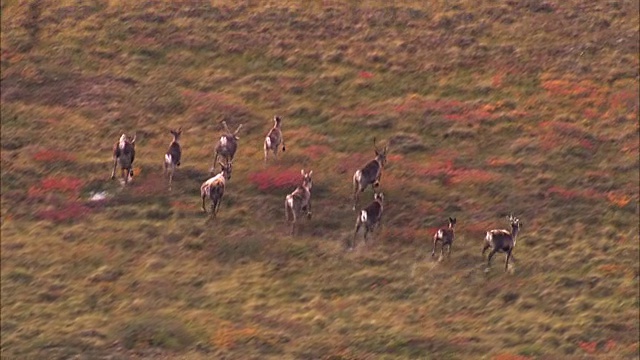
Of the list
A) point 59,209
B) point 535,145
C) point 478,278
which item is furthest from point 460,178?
point 59,209

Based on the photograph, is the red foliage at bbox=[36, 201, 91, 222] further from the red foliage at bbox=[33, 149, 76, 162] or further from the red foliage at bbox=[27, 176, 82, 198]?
the red foliage at bbox=[33, 149, 76, 162]

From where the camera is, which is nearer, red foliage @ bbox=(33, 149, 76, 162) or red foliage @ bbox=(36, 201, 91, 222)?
red foliage @ bbox=(36, 201, 91, 222)

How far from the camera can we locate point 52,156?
136 ft

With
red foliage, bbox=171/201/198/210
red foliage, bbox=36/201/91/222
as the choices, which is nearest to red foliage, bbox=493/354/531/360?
red foliage, bbox=171/201/198/210

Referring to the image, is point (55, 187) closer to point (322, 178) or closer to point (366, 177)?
point (322, 178)

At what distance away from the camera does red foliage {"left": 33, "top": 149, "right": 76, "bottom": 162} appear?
41.4 metres

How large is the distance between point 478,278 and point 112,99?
2214 cm

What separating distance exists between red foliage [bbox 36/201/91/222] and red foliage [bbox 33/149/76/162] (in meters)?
4.35

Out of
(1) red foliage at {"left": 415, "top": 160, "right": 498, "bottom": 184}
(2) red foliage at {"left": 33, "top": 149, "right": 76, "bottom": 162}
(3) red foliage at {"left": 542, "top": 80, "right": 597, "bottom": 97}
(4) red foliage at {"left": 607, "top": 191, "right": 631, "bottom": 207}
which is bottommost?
(4) red foliage at {"left": 607, "top": 191, "right": 631, "bottom": 207}

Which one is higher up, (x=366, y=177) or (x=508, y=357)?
(x=366, y=177)

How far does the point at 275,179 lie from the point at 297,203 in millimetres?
3610

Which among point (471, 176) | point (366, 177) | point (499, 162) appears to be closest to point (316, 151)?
point (366, 177)

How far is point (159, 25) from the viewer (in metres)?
57.7

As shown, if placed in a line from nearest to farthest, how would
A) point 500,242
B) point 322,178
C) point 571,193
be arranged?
point 500,242, point 571,193, point 322,178
